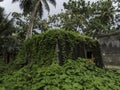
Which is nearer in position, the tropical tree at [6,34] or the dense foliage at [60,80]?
the dense foliage at [60,80]

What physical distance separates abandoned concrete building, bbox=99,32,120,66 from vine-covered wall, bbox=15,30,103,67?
13.7ft

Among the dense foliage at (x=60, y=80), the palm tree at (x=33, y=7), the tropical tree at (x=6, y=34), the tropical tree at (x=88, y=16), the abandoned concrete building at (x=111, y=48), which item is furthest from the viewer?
the tropical tree at (x=88, y=16)

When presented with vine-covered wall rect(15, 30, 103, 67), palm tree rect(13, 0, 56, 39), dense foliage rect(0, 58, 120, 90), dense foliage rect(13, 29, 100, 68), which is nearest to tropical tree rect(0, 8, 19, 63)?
palm tree rect(13, 0, 56, 39)

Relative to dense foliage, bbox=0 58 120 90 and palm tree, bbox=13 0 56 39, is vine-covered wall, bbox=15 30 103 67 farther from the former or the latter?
palm tree, bbox=13 0 56 39

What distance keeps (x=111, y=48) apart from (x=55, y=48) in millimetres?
7668

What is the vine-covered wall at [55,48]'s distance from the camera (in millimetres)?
13758

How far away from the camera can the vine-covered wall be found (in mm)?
13758

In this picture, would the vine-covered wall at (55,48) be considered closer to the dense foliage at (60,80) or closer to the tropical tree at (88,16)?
the dense foliage at (60,80)

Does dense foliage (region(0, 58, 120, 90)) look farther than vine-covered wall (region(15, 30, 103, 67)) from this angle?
No

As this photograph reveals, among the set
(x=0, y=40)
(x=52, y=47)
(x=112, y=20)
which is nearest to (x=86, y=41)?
(x=52, y=47)

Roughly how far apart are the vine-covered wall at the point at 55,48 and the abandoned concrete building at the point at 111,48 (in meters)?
4.18

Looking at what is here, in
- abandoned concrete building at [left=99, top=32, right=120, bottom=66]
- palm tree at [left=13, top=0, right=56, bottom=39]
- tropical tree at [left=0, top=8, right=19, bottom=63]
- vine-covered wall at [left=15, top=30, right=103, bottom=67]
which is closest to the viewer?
vine-covered wall at [left=15, top=30, right=103, bottom=67]

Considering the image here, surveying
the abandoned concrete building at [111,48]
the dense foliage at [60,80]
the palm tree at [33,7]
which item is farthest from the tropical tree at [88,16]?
the dense foliage at [60,80]

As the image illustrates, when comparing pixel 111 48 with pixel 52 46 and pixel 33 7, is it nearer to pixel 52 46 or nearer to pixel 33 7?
pixel 52 46
